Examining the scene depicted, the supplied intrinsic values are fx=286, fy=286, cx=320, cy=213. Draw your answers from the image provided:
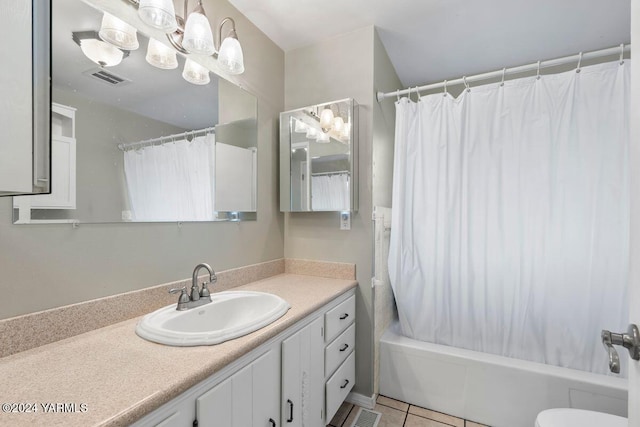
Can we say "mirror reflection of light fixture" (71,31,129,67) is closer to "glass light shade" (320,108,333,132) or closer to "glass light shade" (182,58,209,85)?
"glass light shade" (182,58,209,85)

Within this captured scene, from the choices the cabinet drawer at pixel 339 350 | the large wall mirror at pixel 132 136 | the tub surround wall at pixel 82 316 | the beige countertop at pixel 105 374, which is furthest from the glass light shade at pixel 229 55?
the cabinet drawer at pixel 339 350

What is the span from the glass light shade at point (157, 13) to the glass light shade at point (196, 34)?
0.37 ft

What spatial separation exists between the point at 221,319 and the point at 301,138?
4.09 feet

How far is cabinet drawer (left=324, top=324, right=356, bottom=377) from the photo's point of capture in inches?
59.3

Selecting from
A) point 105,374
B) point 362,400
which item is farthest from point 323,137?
point 362,400

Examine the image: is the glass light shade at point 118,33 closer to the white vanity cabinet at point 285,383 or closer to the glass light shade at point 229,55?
the glass light shade at point 229,55

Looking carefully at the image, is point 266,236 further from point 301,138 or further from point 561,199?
point 561,199

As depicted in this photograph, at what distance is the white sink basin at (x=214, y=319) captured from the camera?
925 mm

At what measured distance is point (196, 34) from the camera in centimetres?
129

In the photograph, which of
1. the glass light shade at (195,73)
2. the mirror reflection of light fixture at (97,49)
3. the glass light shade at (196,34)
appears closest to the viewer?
the mirror reflection of light fixture at (97,49)

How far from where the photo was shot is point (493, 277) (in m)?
1.82

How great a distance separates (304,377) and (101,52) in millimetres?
1570

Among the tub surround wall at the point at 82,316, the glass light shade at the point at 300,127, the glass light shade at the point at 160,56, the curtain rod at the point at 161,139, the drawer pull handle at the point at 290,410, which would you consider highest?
the glass light shade at the point at 160,56

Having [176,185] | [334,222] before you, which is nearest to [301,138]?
[334,222]
